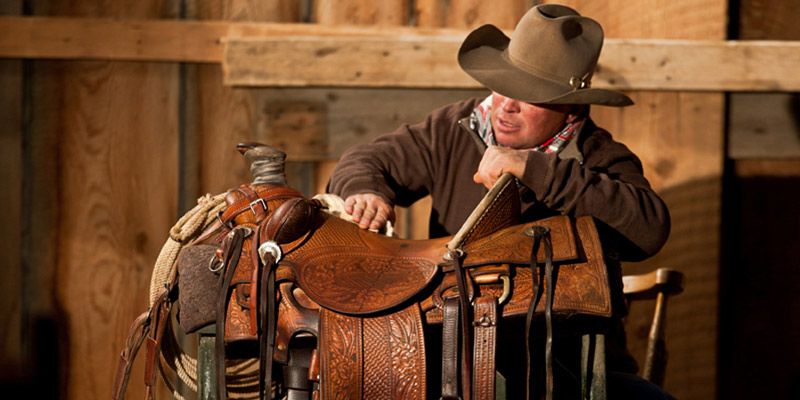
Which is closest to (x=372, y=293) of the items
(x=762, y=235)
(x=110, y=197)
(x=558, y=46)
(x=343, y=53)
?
(x=558, y=46)

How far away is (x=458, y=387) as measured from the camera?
1.74 meters

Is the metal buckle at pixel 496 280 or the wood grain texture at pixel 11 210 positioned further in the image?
the wood grain texture at pixel 11 210

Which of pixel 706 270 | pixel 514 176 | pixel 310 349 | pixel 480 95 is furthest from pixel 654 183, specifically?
pixel 310 349

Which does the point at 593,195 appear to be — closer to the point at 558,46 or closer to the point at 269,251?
the point at 558,46

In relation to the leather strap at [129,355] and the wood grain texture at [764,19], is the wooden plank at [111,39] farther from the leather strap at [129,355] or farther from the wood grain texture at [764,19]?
the wood grain texture at [764,19]

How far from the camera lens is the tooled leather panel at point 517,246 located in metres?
1.82

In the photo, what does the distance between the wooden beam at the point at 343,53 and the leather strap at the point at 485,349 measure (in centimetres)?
156

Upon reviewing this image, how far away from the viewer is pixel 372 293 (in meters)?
1.77

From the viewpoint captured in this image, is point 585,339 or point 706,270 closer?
point 585,339

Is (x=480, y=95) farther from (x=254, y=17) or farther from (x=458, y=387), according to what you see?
(x=458, y=387)

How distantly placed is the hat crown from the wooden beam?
2.87 ft

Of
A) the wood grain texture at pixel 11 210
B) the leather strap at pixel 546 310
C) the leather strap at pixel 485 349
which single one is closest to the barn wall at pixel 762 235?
the leather strap at pixel 546 310

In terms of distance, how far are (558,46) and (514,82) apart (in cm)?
13

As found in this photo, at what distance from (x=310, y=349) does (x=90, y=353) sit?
1.77 meters
